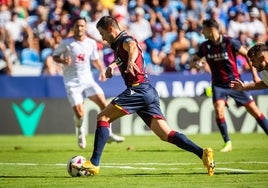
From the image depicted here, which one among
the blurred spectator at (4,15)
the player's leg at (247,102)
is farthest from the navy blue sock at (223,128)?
the blurred spectator at (4,15)

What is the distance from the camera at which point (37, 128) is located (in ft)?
76.3

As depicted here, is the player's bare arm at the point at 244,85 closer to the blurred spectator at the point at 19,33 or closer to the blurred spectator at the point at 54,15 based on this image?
the blurred spectator at the point at 19,33

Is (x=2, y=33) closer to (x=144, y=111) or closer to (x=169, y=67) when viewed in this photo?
(x=169, y=67)

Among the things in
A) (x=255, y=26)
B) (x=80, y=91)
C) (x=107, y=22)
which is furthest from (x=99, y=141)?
(x=255, y=26)

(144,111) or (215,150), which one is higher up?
(144,111)

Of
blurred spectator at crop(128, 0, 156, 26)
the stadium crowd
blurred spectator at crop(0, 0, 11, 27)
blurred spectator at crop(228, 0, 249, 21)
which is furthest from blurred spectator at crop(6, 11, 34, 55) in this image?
blurred spectator at crop(228, 0, 249, 21)

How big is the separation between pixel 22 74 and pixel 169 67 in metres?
4.83

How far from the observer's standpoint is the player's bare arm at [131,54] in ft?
37.6

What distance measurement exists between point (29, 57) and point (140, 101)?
13.5m

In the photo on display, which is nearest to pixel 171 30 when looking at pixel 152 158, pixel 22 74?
pixel 22 74

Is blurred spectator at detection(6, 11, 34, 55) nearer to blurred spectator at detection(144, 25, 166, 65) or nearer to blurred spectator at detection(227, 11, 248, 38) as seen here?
blurred spectator at detection(144, 25, 166, 65)

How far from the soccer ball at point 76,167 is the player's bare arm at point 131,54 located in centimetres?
151

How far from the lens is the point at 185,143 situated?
11867mm

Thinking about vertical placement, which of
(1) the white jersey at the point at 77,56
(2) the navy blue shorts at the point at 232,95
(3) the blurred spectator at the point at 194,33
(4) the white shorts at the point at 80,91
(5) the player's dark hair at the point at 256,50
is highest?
(5) the player's dark hair at the point at 256,50
